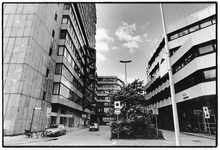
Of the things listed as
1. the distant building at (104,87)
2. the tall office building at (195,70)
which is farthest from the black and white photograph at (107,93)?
the distant building at (104,87)

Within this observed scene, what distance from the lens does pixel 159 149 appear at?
6.46 m

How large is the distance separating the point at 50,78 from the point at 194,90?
23.2 m

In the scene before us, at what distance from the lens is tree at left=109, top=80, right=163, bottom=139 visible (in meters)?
14.0

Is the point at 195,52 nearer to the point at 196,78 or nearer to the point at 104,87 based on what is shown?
the point at 196,78

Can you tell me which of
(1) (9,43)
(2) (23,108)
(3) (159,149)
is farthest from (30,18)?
(3) (159,149)

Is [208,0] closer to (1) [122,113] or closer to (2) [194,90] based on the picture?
(1) [122,113]

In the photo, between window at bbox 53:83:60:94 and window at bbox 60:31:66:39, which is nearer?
window at bbox 53:83:60:94

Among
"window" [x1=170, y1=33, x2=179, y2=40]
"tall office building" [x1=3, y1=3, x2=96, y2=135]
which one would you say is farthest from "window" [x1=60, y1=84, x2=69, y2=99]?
"window" [x1=170, y1=33, x2=179, y2=40]

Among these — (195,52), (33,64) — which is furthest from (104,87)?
(195,52)

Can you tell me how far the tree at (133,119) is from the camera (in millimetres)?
14016

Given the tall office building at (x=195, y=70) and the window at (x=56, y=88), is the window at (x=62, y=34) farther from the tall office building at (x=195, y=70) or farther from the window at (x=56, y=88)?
the tall office building at (x=195, y=70)

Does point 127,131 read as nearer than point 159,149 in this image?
No

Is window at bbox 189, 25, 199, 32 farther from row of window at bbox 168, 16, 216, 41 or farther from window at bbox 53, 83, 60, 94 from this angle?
window at bbox 53, 83, 60, 94

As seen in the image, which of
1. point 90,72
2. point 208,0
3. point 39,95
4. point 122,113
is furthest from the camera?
point 90,72
